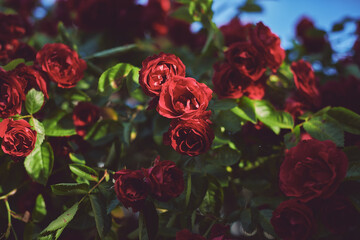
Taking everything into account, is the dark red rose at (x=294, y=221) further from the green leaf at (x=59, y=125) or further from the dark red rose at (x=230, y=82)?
the green leaf at (x=59, y=125)

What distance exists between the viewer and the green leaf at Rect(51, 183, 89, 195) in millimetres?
653

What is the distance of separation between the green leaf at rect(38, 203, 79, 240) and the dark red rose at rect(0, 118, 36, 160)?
0.55 ft

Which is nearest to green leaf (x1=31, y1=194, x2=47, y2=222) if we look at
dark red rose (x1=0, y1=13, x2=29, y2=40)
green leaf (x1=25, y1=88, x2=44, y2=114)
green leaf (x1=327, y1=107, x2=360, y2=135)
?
green leaf (x1=25, y1=88, x2=44, y2=114)

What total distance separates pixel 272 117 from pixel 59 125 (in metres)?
0.60

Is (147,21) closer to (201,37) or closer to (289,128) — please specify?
(201,37)

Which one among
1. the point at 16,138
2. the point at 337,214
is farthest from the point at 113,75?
the point at 337,214

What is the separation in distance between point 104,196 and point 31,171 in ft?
0.62

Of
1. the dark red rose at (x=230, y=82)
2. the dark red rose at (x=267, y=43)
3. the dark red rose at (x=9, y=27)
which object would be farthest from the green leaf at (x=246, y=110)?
the dark red rose at (x=9, y=27)

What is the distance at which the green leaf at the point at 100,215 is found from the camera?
2.21 feet

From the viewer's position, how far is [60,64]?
0.80 metres

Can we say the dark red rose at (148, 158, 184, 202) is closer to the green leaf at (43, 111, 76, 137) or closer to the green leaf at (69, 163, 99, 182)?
the green leaf at (69, 163, 99, 182)

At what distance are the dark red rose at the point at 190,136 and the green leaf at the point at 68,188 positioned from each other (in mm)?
245

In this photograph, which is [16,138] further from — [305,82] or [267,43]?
[305,82]

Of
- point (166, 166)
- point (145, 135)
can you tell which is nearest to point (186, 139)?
point (166, 166)
